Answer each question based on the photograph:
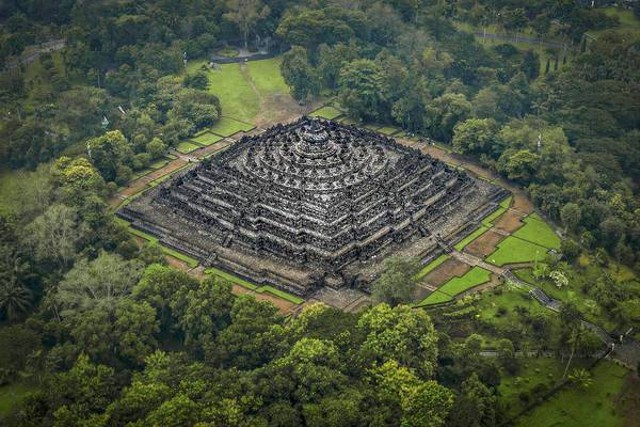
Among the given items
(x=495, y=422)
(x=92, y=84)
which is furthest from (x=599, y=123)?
(x=92, y=84)

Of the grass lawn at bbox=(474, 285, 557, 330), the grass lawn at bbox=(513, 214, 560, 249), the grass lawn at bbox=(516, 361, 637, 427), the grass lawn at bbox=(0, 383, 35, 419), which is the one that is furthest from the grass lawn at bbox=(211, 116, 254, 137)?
the grass lawn at bbox=(516, 361, 637, 427)

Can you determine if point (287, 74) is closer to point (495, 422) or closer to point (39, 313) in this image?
point (39, 313)

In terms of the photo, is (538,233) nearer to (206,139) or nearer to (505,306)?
(505,306)

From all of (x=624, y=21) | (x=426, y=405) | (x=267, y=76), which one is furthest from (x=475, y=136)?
(x=624, y=21)

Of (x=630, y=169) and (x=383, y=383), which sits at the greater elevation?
(x=383, y=383)

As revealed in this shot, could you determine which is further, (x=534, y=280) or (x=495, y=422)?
(x=534, y=280)

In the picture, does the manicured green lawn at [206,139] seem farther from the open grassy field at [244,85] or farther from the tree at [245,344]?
the tree at [245,344]
